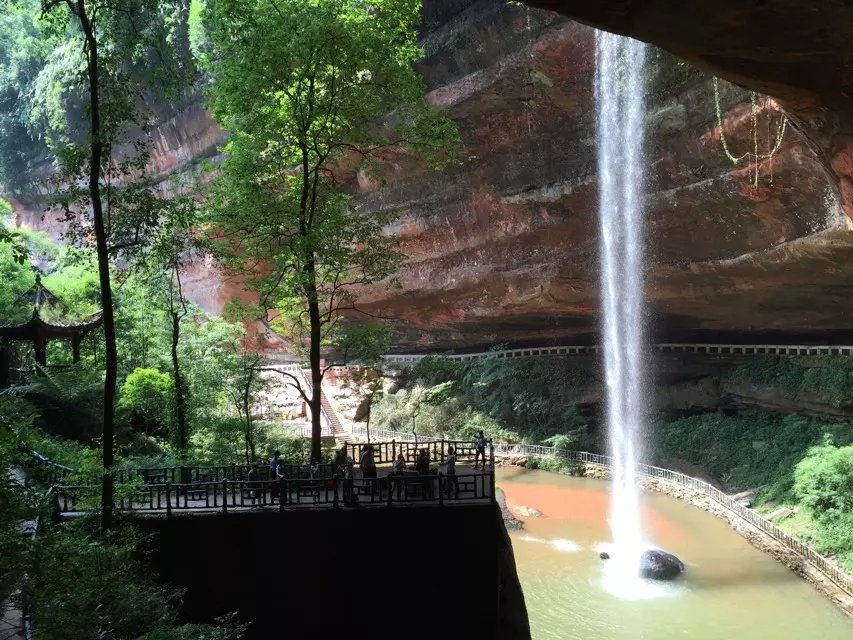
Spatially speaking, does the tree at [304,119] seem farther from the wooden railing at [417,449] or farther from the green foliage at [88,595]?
the green foliage at [88,595]

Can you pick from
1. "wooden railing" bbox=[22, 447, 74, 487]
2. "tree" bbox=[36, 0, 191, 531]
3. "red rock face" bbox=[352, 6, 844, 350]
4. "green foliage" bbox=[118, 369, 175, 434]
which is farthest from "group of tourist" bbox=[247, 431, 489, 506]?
"red rock face" bbox=[352, 6, 844, 350]

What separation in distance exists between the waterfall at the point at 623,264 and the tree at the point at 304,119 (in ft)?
29.0

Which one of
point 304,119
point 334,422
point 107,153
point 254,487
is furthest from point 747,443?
point 107,153

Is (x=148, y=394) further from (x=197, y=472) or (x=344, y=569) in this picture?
(x=344, y=569)

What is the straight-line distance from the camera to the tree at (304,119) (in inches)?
435

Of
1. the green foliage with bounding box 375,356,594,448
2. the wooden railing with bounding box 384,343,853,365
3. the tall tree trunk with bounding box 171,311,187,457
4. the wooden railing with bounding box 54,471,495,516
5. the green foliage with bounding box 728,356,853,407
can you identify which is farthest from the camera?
the green foliage with bounding box 375,356,594,448

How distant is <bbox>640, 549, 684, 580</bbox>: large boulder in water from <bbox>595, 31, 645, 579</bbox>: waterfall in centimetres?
27

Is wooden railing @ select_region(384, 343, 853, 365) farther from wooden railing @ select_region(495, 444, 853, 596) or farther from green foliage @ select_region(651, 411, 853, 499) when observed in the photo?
wooden railing @ select_region(495, 444, 853, 596)

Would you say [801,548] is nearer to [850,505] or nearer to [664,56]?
[850,505]

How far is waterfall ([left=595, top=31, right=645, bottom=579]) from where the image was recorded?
A: 18797 millimetres

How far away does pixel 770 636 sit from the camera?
1291 centimetres

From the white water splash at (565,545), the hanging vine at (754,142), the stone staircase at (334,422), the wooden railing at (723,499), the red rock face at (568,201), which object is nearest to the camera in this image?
the wooden railing at (723,499)

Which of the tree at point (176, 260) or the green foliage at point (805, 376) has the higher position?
the tree at point (176, 260)

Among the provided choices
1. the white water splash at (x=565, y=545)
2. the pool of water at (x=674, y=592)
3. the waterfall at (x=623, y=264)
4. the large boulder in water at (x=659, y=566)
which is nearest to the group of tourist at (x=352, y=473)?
the pool of water at (x=674, y=592)
